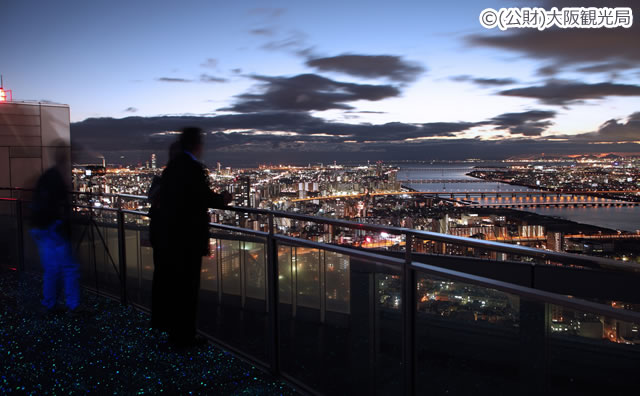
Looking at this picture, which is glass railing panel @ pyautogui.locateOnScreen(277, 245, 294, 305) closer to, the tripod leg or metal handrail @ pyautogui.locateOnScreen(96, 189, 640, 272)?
metal handrail @ pyautogui.locateOnScreen(96, 189, 640, 272)

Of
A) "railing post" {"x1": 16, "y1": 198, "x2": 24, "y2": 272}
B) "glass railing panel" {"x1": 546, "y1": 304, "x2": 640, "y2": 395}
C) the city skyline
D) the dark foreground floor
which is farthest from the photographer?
the city skyline

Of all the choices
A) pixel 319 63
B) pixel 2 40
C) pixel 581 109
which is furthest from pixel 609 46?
pixel 2 40

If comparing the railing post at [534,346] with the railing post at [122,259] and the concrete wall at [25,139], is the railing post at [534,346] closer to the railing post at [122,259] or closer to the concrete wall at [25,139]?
the railing post at [122,259]

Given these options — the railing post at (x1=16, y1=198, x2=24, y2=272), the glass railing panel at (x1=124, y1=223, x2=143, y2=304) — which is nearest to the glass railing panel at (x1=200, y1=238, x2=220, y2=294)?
the glass railing panel at (x1=124, y1=223, x2=143, y2=304)

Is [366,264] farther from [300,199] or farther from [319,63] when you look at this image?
[319,63]

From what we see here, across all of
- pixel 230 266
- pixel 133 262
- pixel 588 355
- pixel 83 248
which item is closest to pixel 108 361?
pixel 230 266

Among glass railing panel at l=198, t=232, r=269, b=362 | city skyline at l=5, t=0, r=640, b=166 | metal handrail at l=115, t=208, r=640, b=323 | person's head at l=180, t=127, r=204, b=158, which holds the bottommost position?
glass railing panel at l=198, t=232, r=269, b=362
